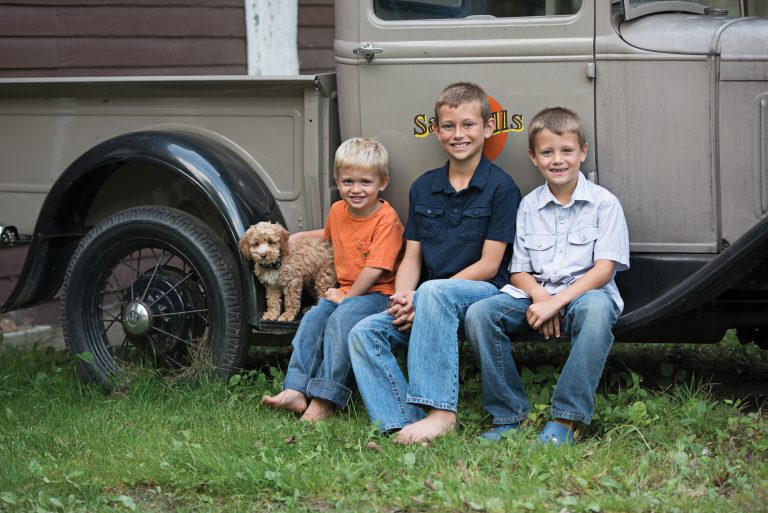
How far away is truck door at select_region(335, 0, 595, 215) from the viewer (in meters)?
3.61

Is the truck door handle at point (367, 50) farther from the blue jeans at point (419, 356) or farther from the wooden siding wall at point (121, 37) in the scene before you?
the wooden siding wall at point (121, 37)

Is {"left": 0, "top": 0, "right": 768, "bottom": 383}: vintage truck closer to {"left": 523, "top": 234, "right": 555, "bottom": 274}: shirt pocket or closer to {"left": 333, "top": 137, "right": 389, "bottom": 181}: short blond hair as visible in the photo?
{"left": 333, "top": 137, "right": 389, "bottom": 181}: short blond hair

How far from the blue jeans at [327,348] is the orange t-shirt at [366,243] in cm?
10

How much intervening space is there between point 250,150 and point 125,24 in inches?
107

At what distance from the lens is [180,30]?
21.3 feet

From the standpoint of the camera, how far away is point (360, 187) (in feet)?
12.3

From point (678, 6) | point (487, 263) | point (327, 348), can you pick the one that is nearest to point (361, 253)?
point (327, 348)

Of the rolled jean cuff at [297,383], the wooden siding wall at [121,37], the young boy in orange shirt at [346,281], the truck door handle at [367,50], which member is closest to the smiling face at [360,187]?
the young boy in orange shirt at [346,281]

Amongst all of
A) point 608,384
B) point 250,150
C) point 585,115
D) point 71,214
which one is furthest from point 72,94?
point 608,384

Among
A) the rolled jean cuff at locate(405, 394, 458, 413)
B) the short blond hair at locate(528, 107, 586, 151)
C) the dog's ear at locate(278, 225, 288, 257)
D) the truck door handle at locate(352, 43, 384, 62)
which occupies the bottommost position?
the rolled jean cuff at locate(405, 394, 458, 413)

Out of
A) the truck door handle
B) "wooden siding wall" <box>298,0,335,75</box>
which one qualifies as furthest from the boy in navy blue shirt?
"wooden siding wall" <box>298,0,335,75</box>

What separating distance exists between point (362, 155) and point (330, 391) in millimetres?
900

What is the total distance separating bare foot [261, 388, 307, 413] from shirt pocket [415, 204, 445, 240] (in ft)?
2.57

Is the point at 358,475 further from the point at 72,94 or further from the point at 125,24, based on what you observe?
the point at 125,24
